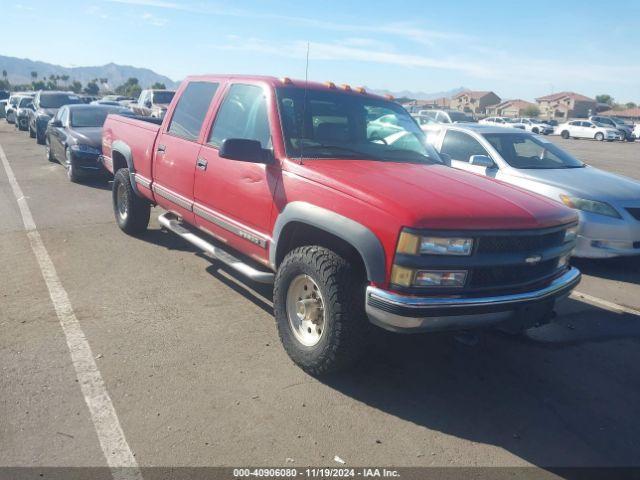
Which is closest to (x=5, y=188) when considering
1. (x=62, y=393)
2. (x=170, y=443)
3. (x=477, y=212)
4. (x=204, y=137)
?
(x=204, y=137)

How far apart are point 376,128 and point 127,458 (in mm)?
3329

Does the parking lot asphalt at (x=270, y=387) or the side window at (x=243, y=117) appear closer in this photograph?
the parking lot asphalt at (x=270, y=387)

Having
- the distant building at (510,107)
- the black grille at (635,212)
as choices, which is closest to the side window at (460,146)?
the black grille at (635,212)

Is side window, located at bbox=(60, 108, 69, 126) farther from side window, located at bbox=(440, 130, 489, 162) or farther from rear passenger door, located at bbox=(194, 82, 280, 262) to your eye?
rear passenger door, located at bbox=(194, 82, 280, 262)

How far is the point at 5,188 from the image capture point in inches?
412

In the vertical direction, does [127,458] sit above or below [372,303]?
below

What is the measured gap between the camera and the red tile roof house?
94562 mm

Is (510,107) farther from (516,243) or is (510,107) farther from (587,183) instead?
(516,243)

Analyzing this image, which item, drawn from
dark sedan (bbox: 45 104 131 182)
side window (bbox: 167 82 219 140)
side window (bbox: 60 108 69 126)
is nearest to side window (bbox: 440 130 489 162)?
side window (bbox: 167 82 219 140)

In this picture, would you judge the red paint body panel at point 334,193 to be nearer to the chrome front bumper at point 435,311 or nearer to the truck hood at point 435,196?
the truck hood at point 435,196

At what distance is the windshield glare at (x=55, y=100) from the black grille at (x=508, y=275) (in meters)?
20.0

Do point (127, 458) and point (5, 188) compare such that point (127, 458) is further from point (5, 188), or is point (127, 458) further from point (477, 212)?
point (5, 188)

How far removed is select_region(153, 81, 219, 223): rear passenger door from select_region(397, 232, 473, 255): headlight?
267cm

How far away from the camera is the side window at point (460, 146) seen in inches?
317
